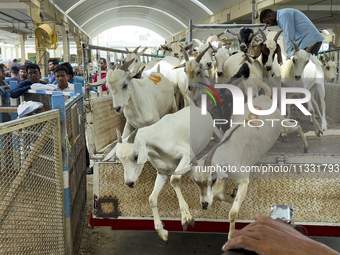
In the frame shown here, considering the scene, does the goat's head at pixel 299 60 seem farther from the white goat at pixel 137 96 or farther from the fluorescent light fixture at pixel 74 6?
the fluorescent light fixture at pixel 74 6

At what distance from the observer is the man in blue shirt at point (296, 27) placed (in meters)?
5.27

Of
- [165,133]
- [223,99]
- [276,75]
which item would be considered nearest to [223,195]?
[165,133]

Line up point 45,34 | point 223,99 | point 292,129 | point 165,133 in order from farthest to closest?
point 45,34
point 223,99
point 292,129
point 165,133

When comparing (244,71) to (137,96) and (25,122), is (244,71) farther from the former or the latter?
(25,122)

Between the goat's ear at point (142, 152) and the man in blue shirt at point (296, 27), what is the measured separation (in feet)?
11.0

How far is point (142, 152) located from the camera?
9.54 feet

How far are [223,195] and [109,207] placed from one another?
113 centimetres

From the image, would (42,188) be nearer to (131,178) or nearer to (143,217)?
(131,178)

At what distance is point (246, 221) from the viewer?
3438 mm

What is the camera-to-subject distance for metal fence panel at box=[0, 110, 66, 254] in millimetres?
2442

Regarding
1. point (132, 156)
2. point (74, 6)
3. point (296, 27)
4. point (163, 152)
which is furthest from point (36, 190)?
point (74, 6)

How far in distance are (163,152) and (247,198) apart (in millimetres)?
964

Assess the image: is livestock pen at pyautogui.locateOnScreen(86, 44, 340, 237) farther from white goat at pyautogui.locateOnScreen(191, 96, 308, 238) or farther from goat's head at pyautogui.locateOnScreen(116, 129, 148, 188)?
goat's head at pyautogui.locateOnScreen(116, 129, 148, 188)

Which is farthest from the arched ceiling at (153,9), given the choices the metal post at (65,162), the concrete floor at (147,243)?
the metal post at (65,162)
